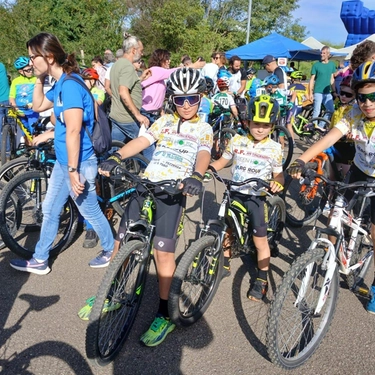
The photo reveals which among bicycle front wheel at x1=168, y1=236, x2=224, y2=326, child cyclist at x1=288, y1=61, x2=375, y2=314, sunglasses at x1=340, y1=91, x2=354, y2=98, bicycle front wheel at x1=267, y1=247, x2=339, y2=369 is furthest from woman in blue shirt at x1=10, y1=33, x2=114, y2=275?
sunglasses at x1=340, y1=91, x2=354, y2=98

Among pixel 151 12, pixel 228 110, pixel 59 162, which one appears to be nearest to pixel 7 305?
pixel 59 162

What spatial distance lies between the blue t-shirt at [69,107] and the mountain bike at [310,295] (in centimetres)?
192

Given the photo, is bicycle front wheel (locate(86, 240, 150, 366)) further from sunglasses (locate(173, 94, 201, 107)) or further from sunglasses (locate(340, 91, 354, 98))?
sunglasses (locate(340, 91, 354, 98))

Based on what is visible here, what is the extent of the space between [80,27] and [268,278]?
1680 cm

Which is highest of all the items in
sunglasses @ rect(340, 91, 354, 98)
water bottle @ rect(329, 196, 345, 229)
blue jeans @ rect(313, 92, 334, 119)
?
sunglasses @ rect(340, 91, 354, 98)

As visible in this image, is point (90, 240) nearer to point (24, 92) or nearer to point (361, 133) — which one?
point (361, 133)

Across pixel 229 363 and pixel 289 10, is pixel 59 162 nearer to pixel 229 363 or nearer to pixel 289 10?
pixel 229 363

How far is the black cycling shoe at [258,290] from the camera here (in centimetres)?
327

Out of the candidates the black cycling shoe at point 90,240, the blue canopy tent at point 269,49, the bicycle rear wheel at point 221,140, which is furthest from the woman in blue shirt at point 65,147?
the blue canopy tent at point 269,49

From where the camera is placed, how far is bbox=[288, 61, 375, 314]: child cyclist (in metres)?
2.60

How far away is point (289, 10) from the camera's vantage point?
44406mm

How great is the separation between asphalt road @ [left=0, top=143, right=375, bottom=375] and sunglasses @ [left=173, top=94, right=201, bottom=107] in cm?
175

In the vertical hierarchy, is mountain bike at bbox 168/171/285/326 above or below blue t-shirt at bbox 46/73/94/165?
below

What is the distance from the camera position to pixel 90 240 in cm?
415
